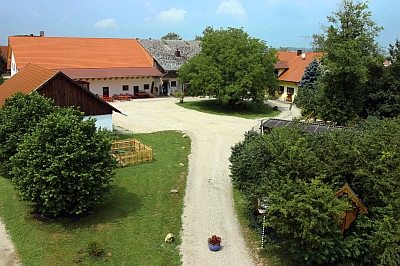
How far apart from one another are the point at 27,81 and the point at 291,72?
120 feet

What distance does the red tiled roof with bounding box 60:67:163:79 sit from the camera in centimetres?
5081

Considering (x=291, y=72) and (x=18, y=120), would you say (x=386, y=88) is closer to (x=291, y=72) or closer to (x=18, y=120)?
(x=291, y=72)

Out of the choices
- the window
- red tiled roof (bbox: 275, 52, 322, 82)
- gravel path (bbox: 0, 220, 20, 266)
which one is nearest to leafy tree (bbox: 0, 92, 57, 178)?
gravel path (bbox: 0, 220, 20, 266)

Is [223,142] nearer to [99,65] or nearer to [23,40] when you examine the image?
[99,65]

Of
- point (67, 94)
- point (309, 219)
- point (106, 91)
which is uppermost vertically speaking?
point (67, 94)

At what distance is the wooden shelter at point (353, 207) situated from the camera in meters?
14.5

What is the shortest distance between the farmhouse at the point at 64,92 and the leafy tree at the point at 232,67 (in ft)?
53.7

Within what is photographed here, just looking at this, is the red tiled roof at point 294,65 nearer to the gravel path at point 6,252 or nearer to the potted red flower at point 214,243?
the potted red flower at point 214,243

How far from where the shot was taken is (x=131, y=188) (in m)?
22.8

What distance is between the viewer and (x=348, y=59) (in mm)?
33500

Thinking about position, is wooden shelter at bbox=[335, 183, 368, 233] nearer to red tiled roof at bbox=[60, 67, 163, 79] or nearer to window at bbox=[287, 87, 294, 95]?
red tiled roof at bbox=[60, 67, 163, 79]

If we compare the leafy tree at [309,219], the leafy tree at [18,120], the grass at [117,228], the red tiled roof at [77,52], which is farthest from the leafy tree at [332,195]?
the red tiled roof at [77,52]

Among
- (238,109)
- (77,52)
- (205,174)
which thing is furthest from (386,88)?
(77,52)

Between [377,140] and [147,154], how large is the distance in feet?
51.6
